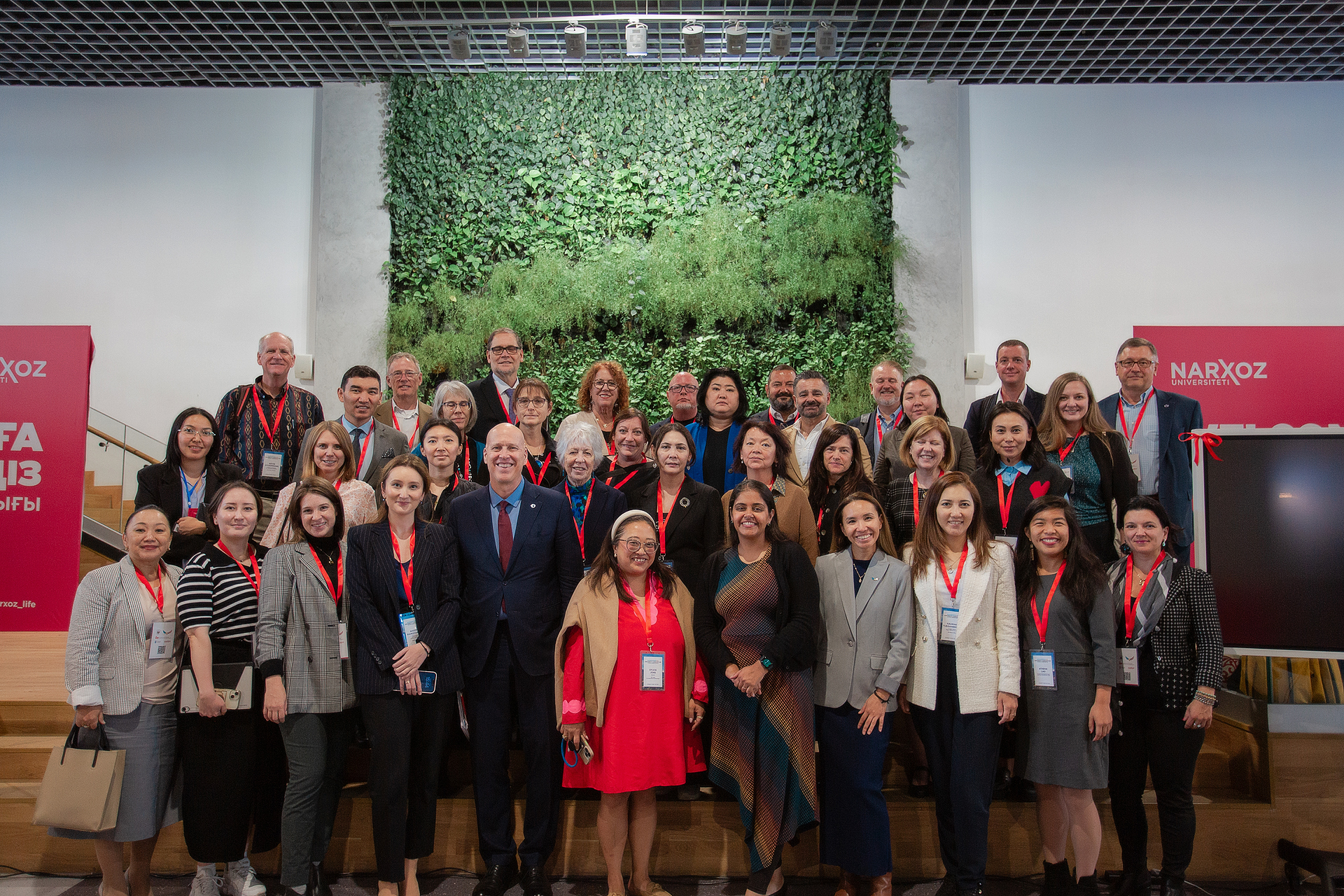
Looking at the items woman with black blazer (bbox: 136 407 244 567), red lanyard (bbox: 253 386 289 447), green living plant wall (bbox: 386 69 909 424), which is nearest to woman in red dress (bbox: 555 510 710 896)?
woman with black blazer (bbox: 136 407 244 567)

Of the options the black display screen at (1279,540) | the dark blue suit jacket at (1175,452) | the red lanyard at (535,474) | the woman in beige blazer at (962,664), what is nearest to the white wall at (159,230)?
the red lanyard at (535,474)

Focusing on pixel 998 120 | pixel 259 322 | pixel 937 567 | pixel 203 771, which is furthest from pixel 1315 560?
pixel 259 322

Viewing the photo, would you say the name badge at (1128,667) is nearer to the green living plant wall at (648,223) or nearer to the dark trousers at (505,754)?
the dark trousers at (505,754)

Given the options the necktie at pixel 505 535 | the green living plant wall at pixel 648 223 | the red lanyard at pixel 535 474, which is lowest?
the necktie at pixel 505 535

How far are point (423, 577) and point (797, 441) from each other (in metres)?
2.04

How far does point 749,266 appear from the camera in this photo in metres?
7.22

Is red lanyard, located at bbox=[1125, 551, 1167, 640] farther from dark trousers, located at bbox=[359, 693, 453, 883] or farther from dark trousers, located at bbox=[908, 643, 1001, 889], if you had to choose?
dark trousers, located at bbox=[359, 693, 453, 883]

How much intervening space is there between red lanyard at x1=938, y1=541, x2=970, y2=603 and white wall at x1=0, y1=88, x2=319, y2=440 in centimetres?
582

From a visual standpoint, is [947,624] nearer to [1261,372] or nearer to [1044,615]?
[1044,615]

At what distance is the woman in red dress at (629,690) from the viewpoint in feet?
10.5

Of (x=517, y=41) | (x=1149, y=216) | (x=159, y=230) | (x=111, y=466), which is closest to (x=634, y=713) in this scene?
(x=517, y=41)

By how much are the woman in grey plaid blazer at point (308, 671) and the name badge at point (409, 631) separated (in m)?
0.21

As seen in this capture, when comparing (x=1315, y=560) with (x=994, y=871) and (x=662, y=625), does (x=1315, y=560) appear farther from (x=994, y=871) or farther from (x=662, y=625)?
(x=662, y=625)

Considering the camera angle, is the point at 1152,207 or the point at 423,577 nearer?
the point at 423,577
